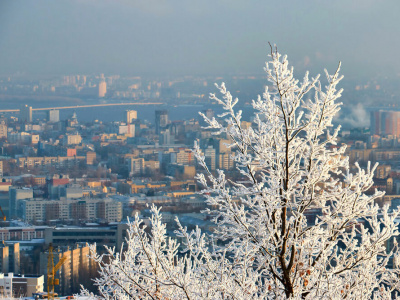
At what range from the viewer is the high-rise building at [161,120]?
2742 centimetres

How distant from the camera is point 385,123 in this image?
74.5ft

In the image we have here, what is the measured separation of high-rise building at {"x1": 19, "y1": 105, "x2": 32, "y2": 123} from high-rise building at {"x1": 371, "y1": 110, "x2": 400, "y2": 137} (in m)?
12.3

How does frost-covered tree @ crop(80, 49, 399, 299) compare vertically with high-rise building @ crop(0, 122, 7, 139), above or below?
above

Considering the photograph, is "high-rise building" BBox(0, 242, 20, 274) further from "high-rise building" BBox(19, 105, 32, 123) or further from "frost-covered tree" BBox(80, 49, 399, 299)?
"high-rise building" BBox(19, 105, 32, 123)

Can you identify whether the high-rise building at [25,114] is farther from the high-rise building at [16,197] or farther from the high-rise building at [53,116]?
the high-rise building at [16,197]

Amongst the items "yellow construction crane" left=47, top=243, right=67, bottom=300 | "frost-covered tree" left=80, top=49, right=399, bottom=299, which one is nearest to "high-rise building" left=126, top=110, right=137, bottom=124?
"yellow construction crane" left=47, top=243, right=67, bottom=300

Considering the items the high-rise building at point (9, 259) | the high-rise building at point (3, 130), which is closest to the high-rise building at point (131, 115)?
the high-rise building at point (3, 130)

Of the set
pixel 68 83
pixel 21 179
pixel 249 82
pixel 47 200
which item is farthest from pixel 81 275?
pixel 68 83

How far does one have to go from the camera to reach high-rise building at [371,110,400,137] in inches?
882

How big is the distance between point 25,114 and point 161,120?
5.04 metres

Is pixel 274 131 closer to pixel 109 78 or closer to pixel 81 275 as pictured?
pixel 81 275

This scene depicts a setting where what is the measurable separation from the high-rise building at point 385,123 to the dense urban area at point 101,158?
0.09ft

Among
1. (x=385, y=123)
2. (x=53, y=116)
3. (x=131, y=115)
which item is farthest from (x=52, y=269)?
(x=131, y=115)

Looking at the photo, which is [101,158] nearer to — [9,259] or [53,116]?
[53,116]
